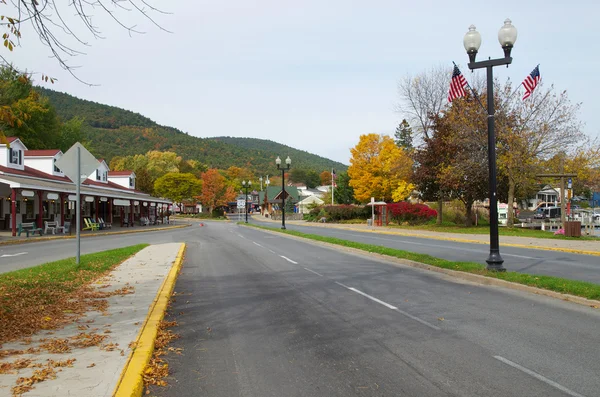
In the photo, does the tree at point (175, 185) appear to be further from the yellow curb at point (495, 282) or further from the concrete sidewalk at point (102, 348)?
the concrete sidewalk at point (102, 348)

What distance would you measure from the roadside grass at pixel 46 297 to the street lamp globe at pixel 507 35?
1095 centimetres

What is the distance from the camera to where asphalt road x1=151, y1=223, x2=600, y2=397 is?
4902 mm

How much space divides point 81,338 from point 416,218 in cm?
4345

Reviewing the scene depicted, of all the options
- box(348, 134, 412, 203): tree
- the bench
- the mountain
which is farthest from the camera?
the mountain

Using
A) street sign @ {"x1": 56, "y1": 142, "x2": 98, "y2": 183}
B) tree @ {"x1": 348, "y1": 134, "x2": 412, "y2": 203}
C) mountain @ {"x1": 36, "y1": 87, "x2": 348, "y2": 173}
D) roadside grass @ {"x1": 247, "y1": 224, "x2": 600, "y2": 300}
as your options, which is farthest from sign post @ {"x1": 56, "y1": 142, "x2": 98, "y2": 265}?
mountain @ {"x1": 36, "y1": 87, "x2": 348, "y2": 173}

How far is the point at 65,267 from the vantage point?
13.2 metres

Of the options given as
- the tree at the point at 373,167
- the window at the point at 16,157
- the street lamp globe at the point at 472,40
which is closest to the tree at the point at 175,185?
the tree at the point at 373,167

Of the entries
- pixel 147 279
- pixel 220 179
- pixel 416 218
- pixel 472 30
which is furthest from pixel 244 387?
pixel 220 179

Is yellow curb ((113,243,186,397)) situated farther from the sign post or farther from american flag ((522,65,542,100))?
american flag ((522,65,542,100))

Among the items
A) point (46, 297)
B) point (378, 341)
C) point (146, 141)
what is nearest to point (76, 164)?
point (46, 297)

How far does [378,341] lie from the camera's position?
6.46 metres

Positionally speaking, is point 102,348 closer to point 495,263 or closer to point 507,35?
point 495,263

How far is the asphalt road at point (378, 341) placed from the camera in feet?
16.1

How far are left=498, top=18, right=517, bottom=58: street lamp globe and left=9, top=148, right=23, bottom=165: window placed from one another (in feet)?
115
